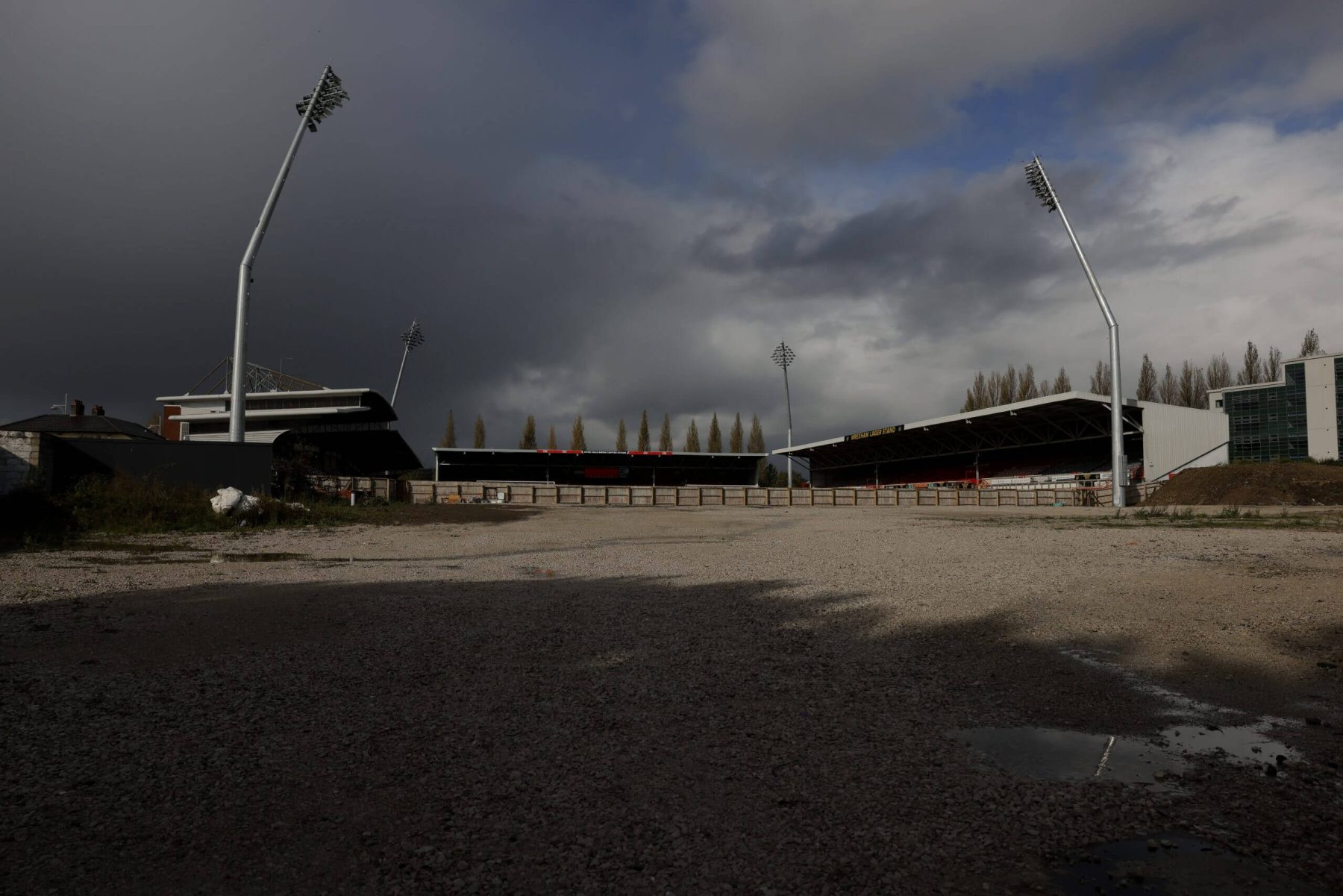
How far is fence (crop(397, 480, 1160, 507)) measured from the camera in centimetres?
4341

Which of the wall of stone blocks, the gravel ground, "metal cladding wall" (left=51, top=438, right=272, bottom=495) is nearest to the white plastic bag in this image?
"metal cladding wall" (left=51, top=438, right=272, bottom=495)

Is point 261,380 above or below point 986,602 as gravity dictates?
above

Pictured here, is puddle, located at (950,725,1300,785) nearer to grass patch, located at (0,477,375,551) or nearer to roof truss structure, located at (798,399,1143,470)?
grass patch, located at (0,477,375,551)

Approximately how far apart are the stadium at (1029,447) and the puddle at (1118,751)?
44586mm

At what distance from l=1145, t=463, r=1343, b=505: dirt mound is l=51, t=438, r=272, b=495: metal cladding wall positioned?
38.7 m

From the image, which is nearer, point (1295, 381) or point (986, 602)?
point (986, 602)

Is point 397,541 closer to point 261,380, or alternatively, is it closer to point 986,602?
point 986,602

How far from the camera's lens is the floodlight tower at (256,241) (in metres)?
26.2

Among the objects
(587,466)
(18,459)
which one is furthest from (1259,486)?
(587,466)

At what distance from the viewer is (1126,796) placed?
11.9 ft

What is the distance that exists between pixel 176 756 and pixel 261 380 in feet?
219

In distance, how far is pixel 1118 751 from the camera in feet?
14.0

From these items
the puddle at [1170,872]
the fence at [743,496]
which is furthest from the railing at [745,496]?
the puddle at [1170,872]

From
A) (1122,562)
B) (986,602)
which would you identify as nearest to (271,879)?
(986,602)
